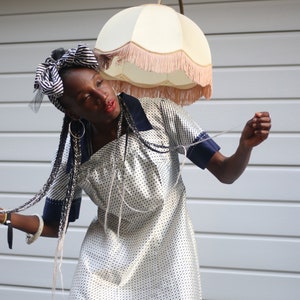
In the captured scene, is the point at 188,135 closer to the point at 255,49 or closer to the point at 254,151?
the point at 254,151

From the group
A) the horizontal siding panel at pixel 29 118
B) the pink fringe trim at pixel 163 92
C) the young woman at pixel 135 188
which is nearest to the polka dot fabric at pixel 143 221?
the young woman at pixel 135 188

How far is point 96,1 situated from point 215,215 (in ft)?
4.81

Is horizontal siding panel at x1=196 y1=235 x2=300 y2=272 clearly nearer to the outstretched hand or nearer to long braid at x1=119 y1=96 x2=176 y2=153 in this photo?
long braid at x1=119 y1=96 x2=176 y2=153

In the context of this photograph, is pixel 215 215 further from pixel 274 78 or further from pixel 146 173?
pixel 146 173

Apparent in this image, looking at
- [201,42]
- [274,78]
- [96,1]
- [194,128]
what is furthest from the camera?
[96,1]

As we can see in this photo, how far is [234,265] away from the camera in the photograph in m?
4.04

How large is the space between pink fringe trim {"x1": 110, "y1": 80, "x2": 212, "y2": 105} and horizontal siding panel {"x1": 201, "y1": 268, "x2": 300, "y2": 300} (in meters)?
1.67

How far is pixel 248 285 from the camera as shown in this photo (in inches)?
159

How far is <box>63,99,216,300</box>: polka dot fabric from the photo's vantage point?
8.17 ft

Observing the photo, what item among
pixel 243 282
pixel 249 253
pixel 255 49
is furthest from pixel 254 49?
pixel 243 282

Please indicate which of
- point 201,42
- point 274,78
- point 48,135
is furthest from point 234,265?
point 201,42

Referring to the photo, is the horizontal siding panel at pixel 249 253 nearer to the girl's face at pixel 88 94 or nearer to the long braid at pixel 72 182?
the long braid at pixel 72 182

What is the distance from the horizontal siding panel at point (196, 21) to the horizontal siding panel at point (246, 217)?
1.00 meters

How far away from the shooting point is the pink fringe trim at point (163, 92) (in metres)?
2.65
